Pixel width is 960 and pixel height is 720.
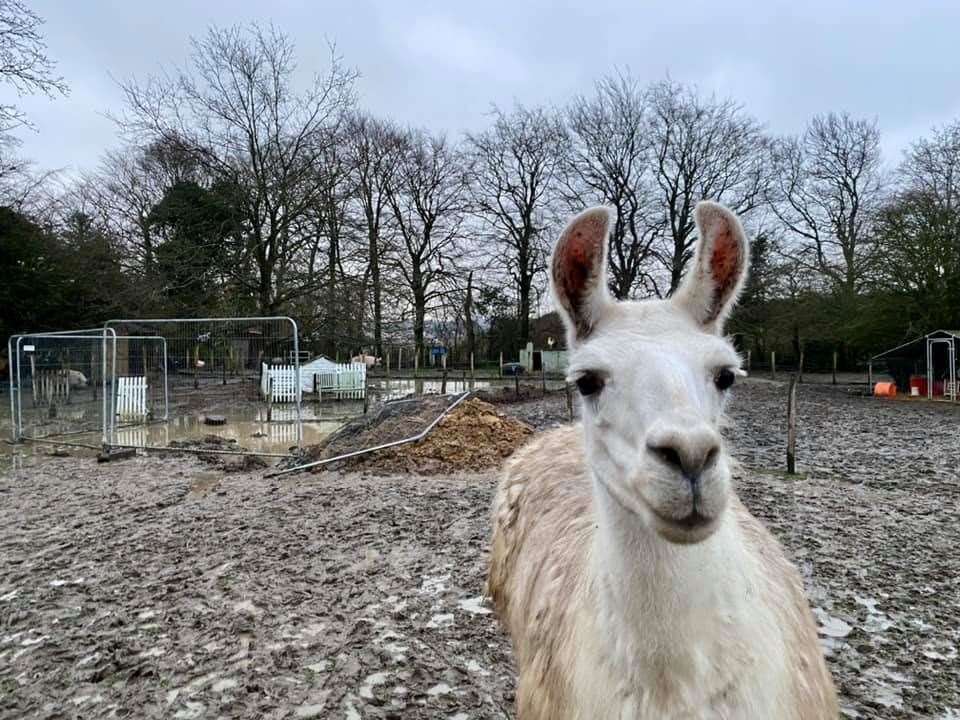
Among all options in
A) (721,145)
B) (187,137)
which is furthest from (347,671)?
(721,145)

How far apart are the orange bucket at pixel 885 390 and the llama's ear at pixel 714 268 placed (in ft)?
89.1

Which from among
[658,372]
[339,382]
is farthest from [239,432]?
[658,372]

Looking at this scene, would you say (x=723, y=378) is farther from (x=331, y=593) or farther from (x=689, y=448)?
(x=331, y=593)

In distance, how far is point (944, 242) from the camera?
78.3 ft

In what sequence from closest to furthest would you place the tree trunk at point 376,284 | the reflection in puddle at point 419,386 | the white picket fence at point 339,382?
1. the white picket fence at point 339,382
2. the tree trunk at point 376,284
3. the reflection in puddle at point 419,386

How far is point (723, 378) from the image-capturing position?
1652 mm

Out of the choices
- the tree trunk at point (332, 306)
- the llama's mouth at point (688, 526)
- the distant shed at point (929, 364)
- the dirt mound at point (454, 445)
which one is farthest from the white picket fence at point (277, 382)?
the distant shed at point (929, 364)

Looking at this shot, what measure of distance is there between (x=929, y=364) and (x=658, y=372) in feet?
90.5

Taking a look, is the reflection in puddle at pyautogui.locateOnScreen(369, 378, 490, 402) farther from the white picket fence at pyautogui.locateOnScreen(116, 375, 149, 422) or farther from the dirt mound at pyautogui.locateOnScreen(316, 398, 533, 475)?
the dirt mound at pyautogui.locateOnScreen(316, 398, 533, 475)

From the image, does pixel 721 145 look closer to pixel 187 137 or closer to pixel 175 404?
pixel 187 137

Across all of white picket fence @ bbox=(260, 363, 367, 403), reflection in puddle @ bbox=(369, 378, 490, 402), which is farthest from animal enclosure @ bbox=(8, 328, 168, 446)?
reflection in puddle @ bbox=(369, 378, 490, 402)

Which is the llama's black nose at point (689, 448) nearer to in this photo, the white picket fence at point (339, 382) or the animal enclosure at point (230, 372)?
the animal enclosure at point (230, 372)

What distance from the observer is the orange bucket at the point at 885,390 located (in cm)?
2430

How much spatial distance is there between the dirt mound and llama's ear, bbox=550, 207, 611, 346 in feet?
24.6
